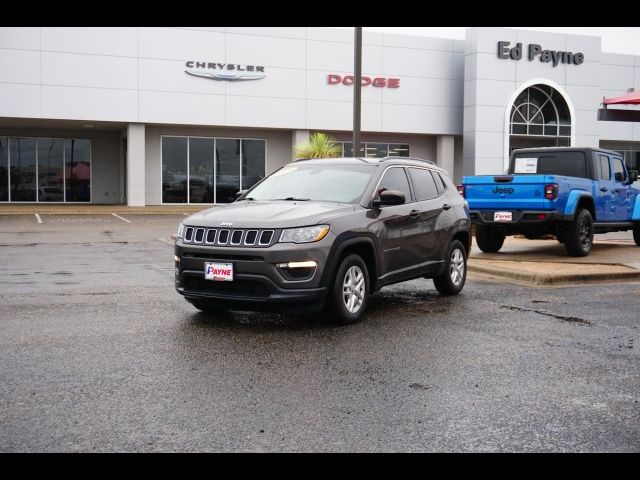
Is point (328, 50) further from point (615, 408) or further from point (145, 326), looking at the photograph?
point (615, 408)

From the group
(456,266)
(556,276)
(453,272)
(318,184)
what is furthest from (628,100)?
(318,184)

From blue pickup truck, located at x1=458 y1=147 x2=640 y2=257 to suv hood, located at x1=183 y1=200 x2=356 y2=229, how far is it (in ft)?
21.3

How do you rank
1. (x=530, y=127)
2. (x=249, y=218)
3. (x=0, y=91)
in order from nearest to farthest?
1. (x=249, y=218)
2. (x=0, y=91)
3. (x=530, y=127)

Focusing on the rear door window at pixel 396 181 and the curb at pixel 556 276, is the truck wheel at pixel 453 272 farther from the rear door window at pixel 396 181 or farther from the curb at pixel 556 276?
the curb at pixel 556 276

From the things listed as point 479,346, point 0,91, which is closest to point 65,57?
point 0,91

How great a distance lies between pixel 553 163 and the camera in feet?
49.5

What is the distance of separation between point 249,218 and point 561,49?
3431cm

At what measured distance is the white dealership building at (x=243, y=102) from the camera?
99.6 ft

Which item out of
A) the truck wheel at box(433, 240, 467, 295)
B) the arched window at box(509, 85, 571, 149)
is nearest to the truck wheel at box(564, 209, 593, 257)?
the truck wheel at box(433, 240, 467, 295)

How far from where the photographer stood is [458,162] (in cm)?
3934

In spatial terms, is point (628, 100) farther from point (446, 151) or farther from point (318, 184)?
point (446, 151)

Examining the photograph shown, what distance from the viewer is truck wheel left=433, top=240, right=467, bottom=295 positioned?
374 inches

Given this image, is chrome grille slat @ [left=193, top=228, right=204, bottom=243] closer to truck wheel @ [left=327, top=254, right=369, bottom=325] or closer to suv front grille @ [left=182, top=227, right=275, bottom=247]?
suv front grille @ [left=182, top=227, right=275, bottom=247]
